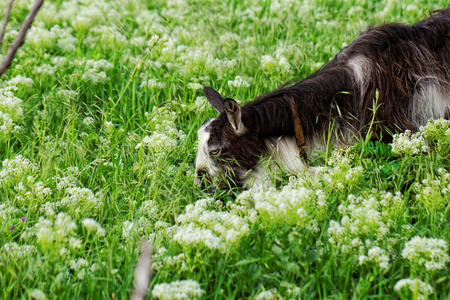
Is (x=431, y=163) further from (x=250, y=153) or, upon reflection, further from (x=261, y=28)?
(x=261, y=28)

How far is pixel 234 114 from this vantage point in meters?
3.84

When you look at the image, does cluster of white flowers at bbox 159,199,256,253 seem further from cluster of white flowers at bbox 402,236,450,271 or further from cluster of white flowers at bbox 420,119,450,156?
cluster of white flowers at bbox 420,119,450,156

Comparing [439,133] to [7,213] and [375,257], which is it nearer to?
[375,257]

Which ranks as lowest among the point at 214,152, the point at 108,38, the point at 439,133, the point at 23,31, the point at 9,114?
the point at 214,152

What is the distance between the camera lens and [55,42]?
6.29 metres

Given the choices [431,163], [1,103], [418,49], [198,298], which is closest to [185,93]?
[1,103]

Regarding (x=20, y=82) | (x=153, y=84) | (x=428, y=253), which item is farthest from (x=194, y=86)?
(x=428, y=253)

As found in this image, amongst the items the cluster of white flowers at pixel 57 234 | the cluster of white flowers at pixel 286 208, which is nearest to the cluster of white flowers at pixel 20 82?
the cluster of white flowers at pixel 57 234

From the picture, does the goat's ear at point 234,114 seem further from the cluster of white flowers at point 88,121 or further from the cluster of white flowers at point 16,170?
the cluster of white flowers at point 88,121

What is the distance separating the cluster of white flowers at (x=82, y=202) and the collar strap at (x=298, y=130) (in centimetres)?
159

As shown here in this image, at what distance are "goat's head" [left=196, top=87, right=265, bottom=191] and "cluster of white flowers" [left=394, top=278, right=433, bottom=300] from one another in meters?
1.71

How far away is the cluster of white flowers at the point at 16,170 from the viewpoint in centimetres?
388

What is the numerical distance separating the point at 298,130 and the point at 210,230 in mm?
1517

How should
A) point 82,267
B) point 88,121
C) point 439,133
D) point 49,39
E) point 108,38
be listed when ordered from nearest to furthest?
point 82,267 < point 439,133 < point 88,121 < point 49,39 < point 108,38
